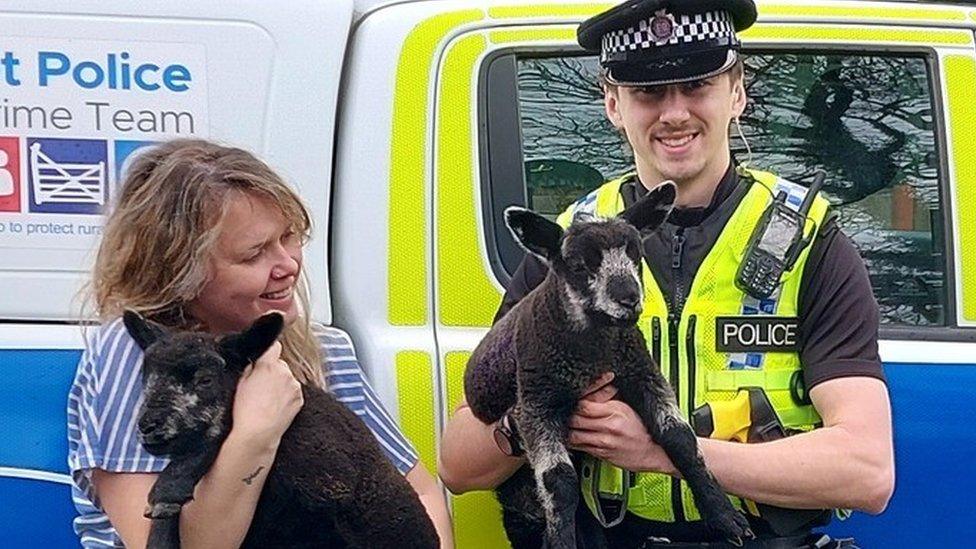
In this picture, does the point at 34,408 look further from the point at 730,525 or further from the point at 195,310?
the point at 730,525

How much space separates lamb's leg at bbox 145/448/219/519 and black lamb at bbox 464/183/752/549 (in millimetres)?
495

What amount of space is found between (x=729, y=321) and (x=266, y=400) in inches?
31.0

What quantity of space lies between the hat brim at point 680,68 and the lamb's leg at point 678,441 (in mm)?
490

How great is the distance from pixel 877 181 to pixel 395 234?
109cm

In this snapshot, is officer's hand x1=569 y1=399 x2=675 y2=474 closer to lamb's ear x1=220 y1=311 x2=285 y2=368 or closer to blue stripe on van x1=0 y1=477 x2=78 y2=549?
lamb's ear x1=220 y1=311 x2=285 y2=368

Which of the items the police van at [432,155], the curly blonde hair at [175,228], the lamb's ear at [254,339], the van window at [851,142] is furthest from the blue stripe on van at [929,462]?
the lamb's ear at [254,339]

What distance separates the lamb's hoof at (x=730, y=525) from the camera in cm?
190

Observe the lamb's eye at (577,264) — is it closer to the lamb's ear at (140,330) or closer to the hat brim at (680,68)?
the hat brim at (680,68)

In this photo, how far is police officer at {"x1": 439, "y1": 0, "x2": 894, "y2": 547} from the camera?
208 cm

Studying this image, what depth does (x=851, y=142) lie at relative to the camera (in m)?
2.88

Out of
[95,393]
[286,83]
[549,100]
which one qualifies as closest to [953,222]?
[549,100]

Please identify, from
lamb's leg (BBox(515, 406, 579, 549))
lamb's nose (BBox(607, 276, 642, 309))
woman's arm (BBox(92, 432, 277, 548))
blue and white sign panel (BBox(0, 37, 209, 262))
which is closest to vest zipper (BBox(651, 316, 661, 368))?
lamb's leg (BBox(515, 406, 579, 549))

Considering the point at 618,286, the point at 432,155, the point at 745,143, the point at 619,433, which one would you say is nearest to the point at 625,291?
the point at 618,286

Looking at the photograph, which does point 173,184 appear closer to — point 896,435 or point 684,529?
point 684,529
